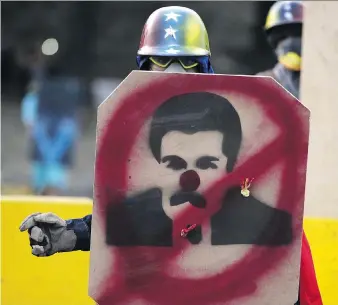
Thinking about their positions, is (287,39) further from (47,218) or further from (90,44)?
(90,44)

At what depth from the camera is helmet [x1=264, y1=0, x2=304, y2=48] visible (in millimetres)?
6871

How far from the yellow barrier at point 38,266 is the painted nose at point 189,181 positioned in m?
2.03

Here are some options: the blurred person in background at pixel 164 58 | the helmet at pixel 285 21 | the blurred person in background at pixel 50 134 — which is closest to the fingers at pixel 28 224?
the blurred person in background at pixel 164 58

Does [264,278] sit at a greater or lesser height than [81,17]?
lesser

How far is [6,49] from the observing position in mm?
15234

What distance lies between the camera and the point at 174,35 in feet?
11.2

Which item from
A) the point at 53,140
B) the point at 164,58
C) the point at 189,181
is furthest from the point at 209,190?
the point at 53,140

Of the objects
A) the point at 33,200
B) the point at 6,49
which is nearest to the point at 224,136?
the point at 33,200

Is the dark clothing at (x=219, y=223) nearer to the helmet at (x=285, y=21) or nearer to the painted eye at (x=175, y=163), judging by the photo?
the painted eye at (x=175, y=163)

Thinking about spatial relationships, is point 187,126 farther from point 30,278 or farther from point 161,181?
point 30,278

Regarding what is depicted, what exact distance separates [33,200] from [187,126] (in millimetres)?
2309

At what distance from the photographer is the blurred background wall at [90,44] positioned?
13.5 meters

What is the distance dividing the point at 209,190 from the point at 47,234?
0.52m

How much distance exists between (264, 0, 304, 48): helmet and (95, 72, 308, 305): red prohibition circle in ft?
13.1
